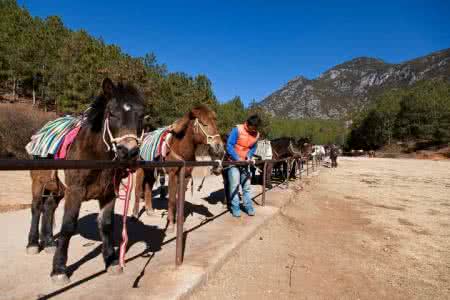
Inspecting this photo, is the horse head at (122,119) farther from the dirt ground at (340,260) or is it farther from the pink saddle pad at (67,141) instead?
the dirt ground at (340,260)

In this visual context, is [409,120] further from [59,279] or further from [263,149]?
[59,279]

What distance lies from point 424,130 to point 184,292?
273ft

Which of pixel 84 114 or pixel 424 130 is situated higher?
pixel 424 130

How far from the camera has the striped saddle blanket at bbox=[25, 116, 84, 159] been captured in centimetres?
333

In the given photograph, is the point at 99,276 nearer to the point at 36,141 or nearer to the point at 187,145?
the point at 36,141

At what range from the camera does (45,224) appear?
4.03m

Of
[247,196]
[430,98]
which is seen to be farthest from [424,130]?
[247,196]

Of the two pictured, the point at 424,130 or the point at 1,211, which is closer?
the point at 1,211

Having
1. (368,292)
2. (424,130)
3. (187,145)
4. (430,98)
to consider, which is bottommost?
(368,292)

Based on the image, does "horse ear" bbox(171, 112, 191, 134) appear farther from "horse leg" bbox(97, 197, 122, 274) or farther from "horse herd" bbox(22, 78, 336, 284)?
"horse leg" bbox(97, 197, 122, 274)

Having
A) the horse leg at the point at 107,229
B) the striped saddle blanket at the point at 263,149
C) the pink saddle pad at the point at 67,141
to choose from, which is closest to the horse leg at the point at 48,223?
the pink saddle pad at the point at 67,141

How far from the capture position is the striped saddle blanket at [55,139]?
333 centimetres

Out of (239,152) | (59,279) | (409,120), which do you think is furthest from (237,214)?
(409,120)

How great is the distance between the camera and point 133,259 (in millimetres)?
3668
